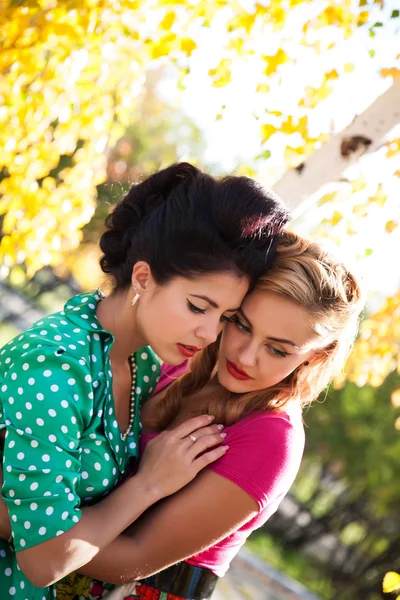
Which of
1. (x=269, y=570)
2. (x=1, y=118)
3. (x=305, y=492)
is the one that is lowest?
(x=305, y=492)

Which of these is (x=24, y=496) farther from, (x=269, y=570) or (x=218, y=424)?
(x=269, y=570)

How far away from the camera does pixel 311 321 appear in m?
2.22

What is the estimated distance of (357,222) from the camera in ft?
12.3

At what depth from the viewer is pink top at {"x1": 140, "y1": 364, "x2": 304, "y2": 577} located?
2072mm

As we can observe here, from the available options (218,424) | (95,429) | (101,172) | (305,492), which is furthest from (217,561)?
(305,492)

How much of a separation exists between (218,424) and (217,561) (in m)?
0.40

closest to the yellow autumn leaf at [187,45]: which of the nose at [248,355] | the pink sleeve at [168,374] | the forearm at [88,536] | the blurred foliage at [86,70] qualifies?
the blurred foliage at [86,70]

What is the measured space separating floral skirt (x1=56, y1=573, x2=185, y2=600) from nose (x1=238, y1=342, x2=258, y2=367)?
2.30 feet

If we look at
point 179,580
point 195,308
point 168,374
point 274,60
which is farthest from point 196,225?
point 274,60

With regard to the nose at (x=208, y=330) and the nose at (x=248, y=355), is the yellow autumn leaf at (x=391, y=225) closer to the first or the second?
the nose at (x=248, y=355)

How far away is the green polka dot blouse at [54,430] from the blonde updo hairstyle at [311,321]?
1.22 ft

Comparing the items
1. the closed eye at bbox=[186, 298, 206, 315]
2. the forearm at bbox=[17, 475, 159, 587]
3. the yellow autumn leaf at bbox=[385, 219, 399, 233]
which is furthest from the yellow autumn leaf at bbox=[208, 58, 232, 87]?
the forearm at bbox=[17, 475, 159, 587]

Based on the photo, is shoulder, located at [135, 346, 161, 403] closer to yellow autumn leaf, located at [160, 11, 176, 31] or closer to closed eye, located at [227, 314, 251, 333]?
closed eye, located at [227, 314, 251, 333]

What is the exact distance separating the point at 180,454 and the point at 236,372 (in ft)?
1.05
